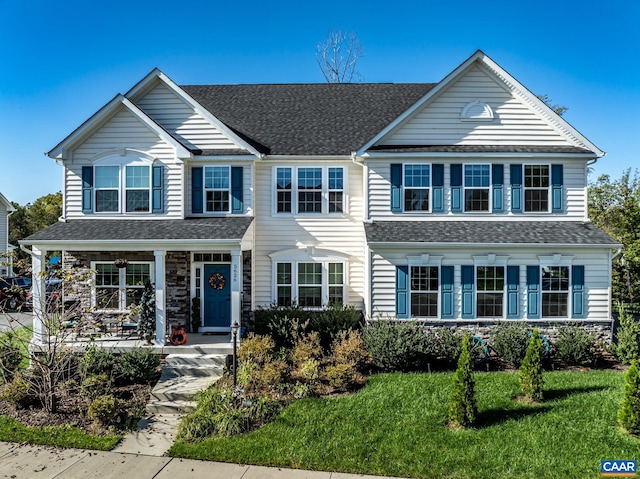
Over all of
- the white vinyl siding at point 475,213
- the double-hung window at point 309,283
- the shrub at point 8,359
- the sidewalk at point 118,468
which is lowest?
the sidewalk at point 118,468

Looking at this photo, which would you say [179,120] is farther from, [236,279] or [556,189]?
[556,189]

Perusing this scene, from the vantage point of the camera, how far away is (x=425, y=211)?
567 inches

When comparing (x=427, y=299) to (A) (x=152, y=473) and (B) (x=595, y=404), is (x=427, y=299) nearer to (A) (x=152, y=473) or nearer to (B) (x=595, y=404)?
(B) (x=595, y=404)

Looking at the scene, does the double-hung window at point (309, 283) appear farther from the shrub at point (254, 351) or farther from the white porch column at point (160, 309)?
the white porch column at point (160, 309)

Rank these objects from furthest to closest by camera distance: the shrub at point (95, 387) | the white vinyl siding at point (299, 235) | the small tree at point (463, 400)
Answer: the white vinyl siding at point (299, 235), the shrub at point (95, 387), the small tree at point (463, 400)

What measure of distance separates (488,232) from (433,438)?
760cm

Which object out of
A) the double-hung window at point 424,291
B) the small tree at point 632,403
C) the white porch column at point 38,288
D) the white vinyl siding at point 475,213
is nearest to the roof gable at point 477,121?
the white vinyl siding at point 475,213

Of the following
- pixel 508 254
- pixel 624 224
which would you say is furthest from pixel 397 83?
pixel 624 224

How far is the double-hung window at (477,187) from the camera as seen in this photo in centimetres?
1435

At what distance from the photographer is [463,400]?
829cm

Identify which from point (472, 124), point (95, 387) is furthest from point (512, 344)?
point (95, 387)

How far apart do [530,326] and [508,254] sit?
229 centimetres

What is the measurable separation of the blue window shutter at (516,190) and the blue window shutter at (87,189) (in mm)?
13917

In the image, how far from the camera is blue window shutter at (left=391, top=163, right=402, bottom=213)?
47.1 feet
